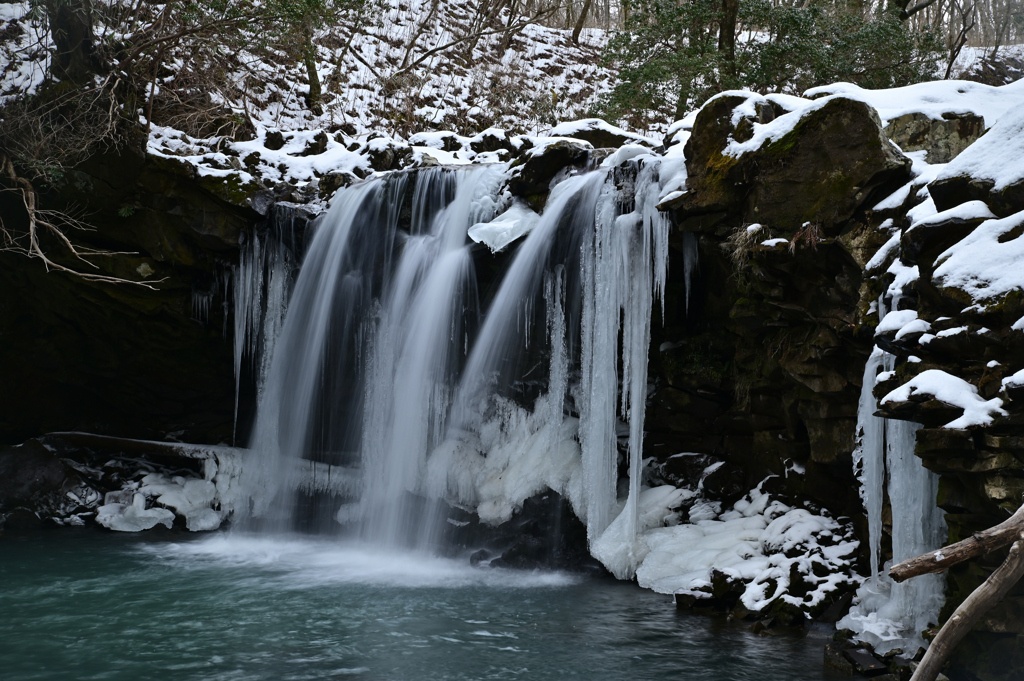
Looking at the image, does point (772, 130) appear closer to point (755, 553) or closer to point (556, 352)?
point (556, 352)

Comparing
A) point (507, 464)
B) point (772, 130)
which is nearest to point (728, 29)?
point (772, 130)

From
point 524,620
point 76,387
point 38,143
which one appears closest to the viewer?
point 524,620

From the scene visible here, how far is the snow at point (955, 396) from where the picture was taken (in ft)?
13.5

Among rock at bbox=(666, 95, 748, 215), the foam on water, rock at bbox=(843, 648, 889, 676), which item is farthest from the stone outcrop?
rock at bbox=(843, 648, 889, 676)

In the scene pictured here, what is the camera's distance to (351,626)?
6.27m

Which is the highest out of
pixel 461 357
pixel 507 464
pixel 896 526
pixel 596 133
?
pixel 596 133

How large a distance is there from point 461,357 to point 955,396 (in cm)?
575

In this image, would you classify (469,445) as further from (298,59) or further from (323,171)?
(298,59)

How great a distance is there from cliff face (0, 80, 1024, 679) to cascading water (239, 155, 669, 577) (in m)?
0.55

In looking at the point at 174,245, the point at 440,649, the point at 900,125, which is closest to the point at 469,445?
the point at 440,649

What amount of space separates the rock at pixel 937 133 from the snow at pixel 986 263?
2.26m

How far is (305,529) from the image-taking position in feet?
34.8

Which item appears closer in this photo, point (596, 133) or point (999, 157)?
point (999, 157)

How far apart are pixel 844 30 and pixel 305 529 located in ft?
39.1
